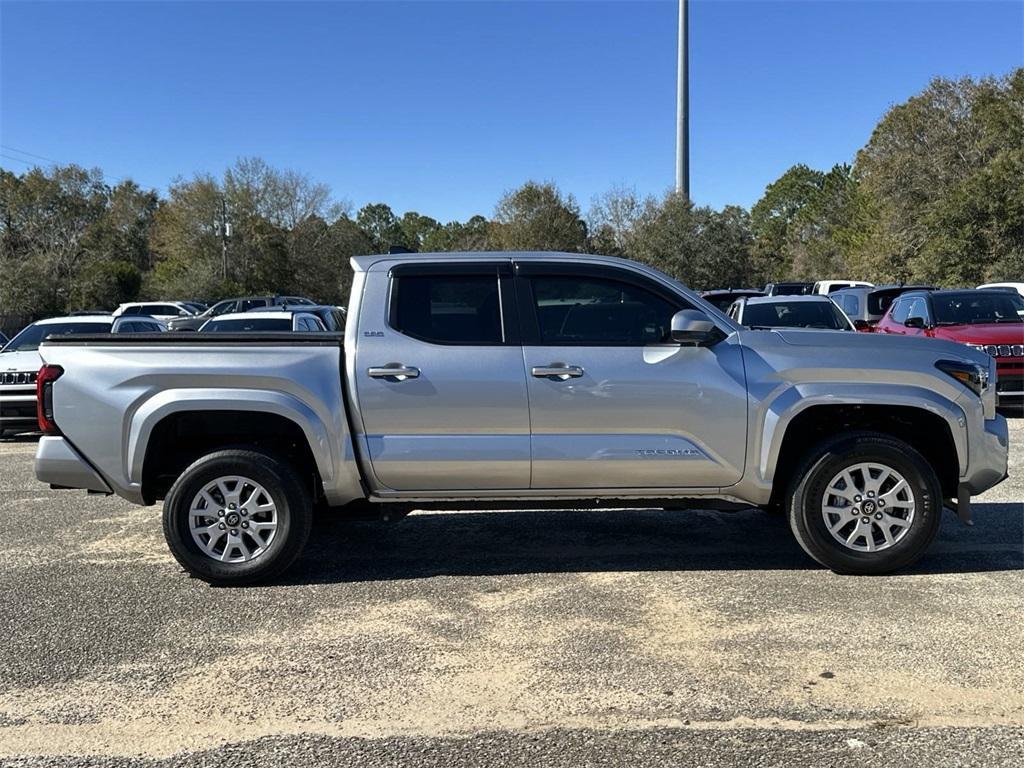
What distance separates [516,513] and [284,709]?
3.56 m

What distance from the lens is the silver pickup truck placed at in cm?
514

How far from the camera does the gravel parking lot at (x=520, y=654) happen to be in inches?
133

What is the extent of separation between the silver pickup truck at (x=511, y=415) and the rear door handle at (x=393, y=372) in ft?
0.04

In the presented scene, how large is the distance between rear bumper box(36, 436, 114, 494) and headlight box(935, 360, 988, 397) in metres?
5.21

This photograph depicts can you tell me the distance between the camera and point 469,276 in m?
5.40

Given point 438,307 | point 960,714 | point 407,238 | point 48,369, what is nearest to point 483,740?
point 960,714

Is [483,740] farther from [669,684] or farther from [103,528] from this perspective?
[103,528]

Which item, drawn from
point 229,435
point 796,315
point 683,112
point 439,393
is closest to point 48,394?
point 229,435

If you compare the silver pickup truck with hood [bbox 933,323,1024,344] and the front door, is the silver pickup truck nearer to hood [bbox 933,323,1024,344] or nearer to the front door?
the front door

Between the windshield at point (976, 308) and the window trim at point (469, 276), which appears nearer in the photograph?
the window trim at point (469, 276)

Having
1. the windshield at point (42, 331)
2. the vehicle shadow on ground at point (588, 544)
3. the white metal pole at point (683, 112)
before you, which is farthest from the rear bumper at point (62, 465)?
the white metal pole at point (683, 112)

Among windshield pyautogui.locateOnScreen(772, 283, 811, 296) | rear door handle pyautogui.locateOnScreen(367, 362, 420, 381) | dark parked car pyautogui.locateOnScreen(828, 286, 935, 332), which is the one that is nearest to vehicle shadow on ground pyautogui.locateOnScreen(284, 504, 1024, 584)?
rear door handle pyautogui.locateOnScreen(367, 362, 420, 381)

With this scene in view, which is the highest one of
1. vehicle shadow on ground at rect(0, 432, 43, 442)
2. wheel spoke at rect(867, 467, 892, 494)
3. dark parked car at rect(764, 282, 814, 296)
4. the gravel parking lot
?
dark parked car at rect(764, 282, 814, 296)

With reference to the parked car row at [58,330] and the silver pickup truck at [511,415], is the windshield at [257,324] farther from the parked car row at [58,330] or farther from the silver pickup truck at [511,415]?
the silver pickup truck at [511,415]
